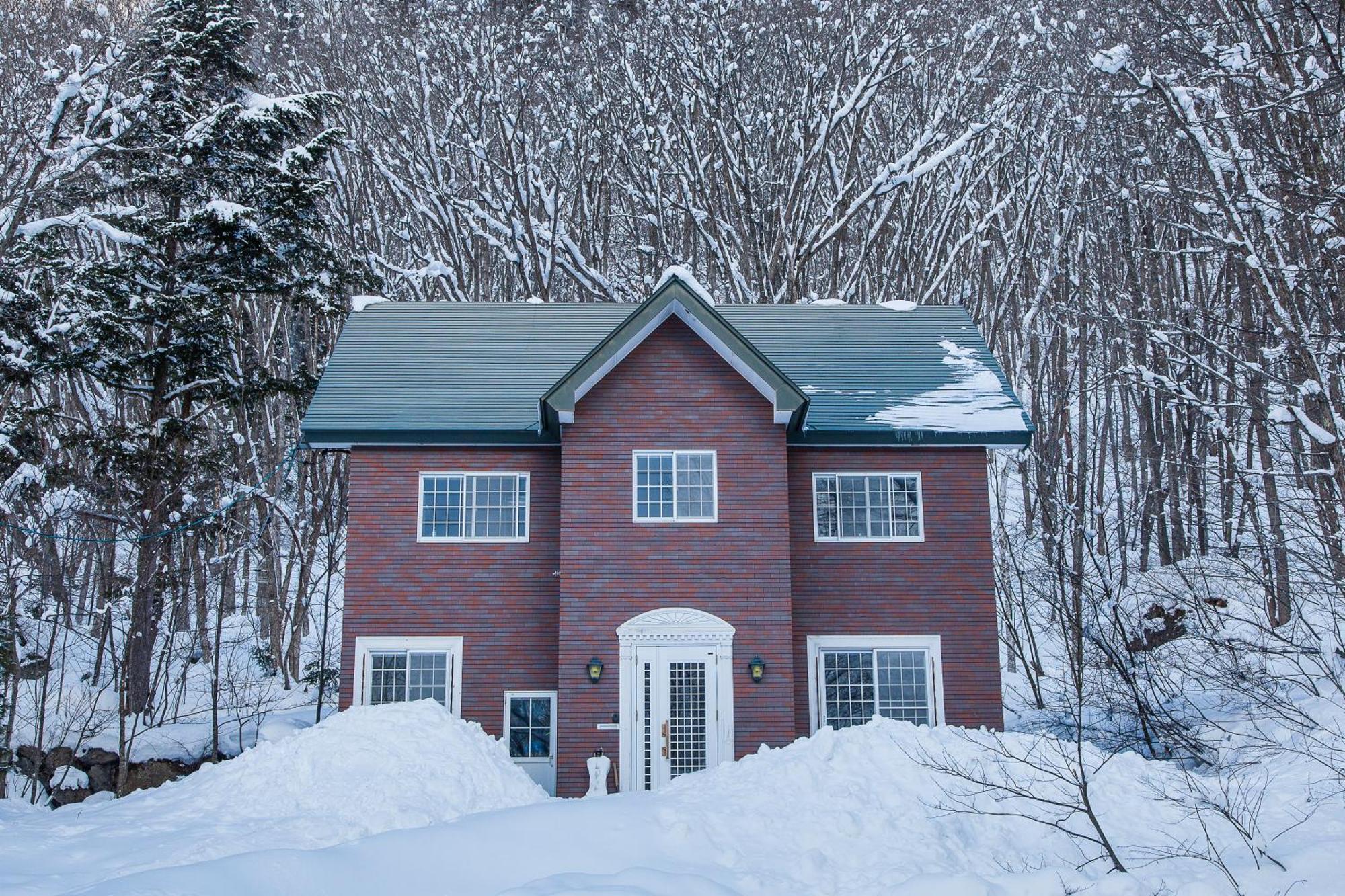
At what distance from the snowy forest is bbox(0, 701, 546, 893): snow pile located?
5637 mm

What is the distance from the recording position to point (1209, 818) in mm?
10547

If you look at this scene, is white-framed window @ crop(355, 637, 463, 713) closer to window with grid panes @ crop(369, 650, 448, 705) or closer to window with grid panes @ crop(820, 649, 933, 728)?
window with grid panes @ crop(369, 650, 448, 705)

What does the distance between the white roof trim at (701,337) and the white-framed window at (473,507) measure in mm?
1776

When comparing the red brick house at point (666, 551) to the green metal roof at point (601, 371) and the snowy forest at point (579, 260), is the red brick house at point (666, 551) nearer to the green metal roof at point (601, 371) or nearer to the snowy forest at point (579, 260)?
the green metal roof at point (601, 371)

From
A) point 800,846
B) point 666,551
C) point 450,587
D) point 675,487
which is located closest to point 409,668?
point 450,587

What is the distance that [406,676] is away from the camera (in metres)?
16.3

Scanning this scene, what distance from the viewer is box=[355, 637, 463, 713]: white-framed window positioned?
1620cm

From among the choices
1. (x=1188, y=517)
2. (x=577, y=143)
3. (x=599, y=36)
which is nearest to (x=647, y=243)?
(x=577, y=143)

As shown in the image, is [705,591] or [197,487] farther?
[197,487]

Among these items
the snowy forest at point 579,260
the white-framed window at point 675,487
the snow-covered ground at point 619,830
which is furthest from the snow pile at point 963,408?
the snow-covered ground at point 619,830

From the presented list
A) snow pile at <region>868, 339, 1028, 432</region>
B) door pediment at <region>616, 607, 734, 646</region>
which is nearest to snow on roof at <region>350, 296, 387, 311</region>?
door pediment at <region>616, 607, 734, 646</region>

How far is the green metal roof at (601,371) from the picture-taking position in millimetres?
16531

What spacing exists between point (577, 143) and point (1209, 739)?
843 inches

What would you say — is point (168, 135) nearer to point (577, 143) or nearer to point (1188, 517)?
point (577, 143)
